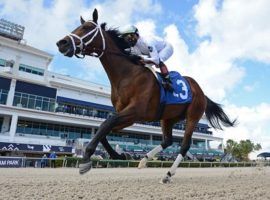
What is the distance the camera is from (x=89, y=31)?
184 inches

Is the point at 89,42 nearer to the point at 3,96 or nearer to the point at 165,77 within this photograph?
the point at 165,77

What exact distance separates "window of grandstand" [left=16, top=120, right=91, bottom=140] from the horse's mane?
3233 centimetres

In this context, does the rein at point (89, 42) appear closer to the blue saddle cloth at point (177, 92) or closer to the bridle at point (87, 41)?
the bridle at point (87, 41)

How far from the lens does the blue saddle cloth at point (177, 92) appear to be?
5.24m

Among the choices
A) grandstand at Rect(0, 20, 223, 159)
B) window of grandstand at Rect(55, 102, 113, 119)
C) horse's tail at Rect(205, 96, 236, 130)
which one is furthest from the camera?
window of grandstand at Rect(55, 102, 113, 119)

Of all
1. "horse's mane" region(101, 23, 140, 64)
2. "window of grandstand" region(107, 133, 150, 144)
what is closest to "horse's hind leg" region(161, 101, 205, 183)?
"horse's mane" region(101, 23, 140, 64)

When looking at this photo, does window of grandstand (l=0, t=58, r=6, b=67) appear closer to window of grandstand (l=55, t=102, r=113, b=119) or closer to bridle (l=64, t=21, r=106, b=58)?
window of grandstand (l=55, t=102, r=113, b=119)

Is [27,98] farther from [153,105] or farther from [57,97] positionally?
[153,105]

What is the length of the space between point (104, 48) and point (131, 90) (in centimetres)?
80

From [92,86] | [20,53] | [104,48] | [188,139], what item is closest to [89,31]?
[104,48]

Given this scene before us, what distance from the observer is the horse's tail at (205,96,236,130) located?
7379mm

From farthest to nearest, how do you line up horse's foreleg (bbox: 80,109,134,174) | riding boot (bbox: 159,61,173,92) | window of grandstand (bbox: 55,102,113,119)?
1. window of grandstand (bbox: 55,102,113,119)
2. riding boot (bbox: 159,61,173,92)
3. horse's foreleg (bbox: 80,109,134,174)

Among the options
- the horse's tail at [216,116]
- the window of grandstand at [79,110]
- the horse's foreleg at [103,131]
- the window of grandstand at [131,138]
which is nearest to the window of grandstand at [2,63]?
the window of grandstand at [79,110]

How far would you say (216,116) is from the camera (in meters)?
7.52
